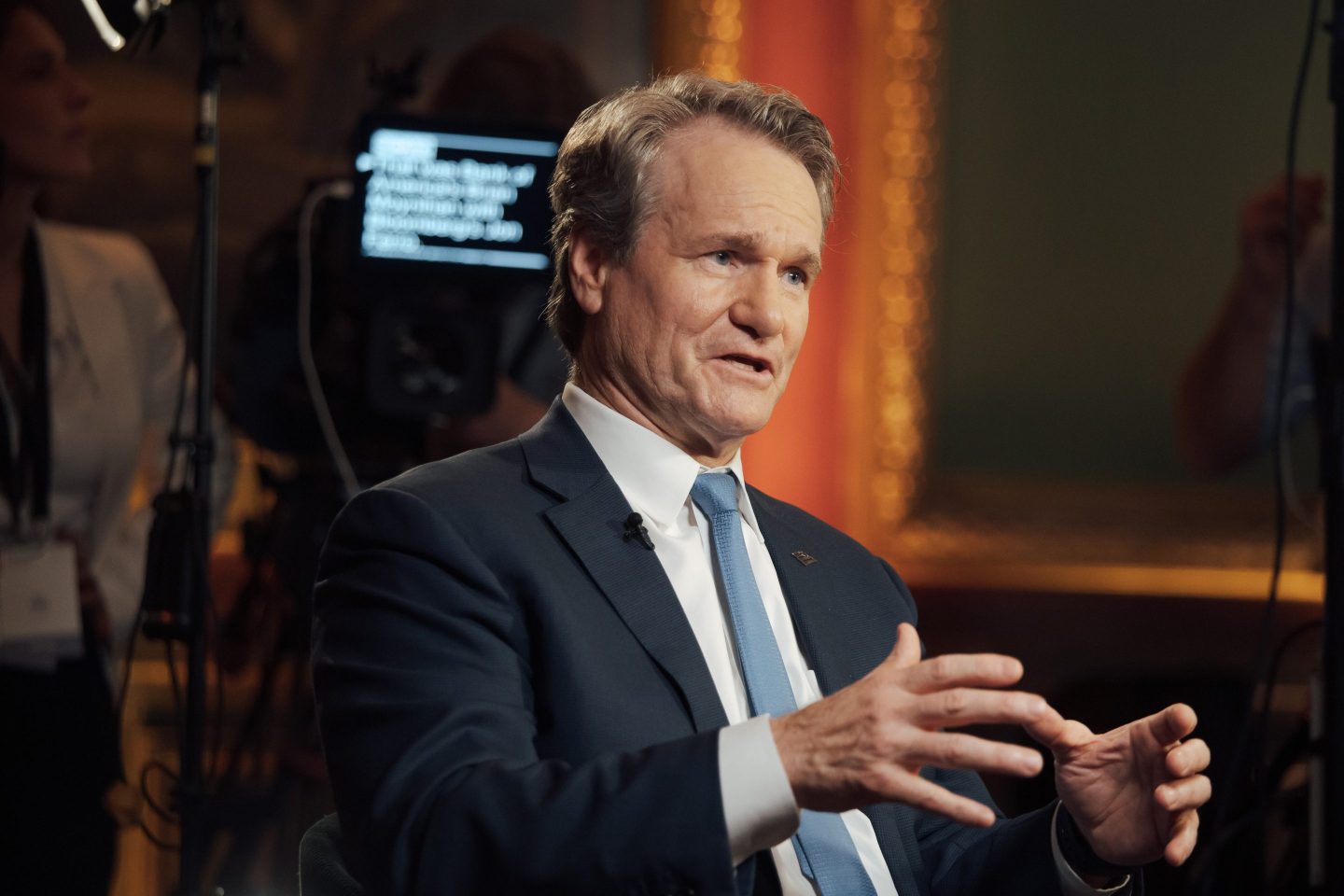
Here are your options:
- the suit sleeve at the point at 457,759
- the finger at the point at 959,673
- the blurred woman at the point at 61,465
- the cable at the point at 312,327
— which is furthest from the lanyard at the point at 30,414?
the finger at the point at 959,673

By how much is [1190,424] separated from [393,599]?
3443mm

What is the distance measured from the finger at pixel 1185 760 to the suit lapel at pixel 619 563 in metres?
0.43

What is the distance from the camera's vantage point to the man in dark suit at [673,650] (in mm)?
1262

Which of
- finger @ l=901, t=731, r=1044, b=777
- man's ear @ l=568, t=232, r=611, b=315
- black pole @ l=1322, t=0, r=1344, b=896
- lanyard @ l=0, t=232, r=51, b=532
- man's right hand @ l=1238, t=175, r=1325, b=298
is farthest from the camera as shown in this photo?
man's right hand @ l=1238, t=175, r=1325, b=298

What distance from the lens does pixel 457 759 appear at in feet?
4.36

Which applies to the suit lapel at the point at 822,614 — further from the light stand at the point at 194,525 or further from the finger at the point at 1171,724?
the light stand at the point at 194,525

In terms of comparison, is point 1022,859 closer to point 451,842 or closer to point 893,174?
point 451,842

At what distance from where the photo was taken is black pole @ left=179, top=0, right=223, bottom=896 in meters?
2.47

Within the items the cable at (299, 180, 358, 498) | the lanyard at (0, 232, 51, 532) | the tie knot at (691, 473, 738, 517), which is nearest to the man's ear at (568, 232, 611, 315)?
the tie knot at (691, 473, 738, 517)

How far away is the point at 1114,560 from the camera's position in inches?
174

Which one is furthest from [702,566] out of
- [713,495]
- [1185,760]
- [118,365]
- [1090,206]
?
[1090,206]

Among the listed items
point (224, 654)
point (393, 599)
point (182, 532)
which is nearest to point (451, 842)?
point (393, 599)

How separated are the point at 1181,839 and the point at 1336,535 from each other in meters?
0.60

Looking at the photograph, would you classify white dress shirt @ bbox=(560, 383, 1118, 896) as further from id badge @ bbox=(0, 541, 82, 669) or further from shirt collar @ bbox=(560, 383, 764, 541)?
id badge @ bbox=(0, 541, 82, 669)
